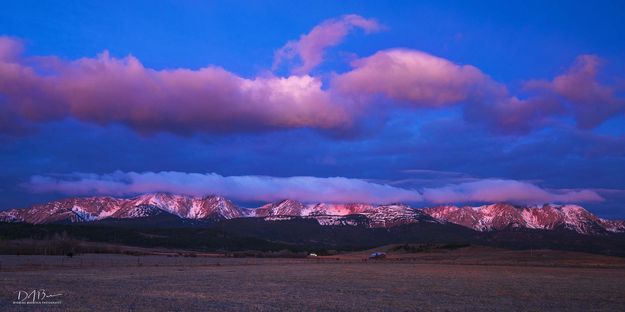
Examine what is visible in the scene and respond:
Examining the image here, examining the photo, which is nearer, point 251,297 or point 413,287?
point 251,297

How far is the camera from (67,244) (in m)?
143

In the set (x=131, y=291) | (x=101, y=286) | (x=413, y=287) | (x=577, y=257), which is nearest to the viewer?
(x=131, y=291)

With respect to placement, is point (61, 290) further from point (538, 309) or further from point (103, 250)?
point (103, 250)

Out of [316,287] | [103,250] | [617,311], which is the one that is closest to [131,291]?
[316,287]

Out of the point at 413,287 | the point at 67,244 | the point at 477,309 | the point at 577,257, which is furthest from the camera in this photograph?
the point at 67,244

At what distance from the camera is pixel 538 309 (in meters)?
32.4

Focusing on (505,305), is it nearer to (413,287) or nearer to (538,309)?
(538,309)

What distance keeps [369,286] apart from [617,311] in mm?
19167

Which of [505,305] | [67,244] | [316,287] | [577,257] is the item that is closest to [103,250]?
[67,244]

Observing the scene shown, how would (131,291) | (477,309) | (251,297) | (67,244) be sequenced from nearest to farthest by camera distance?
(477,309) → (251,297) → (131,291) → (67,244)

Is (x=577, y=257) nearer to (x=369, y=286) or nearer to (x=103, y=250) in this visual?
(x=369, y=286)

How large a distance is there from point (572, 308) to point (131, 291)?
1043 inches

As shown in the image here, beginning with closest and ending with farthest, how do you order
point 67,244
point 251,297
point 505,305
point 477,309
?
point 477,309 < point 505,305 < point 251,297 < point 67,244

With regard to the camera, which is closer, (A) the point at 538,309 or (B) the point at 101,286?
(A) the point at 538,309
